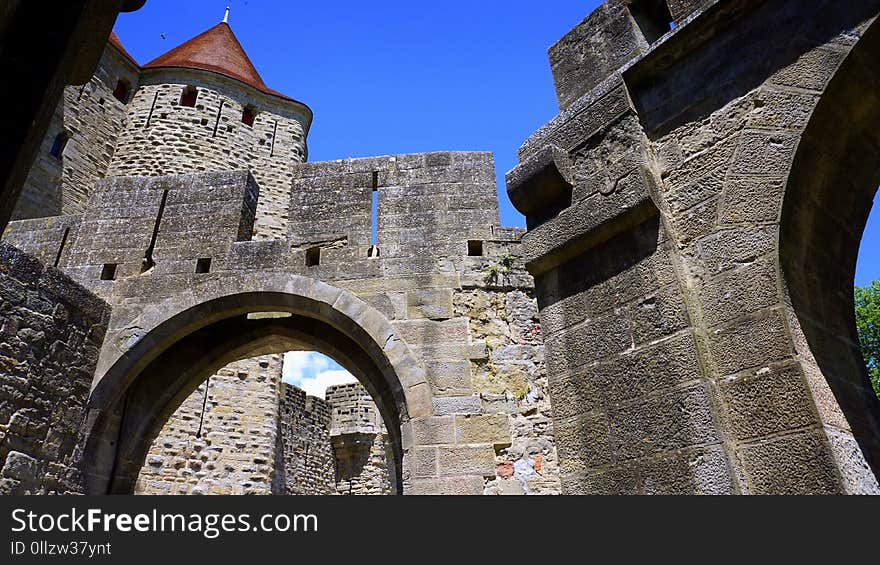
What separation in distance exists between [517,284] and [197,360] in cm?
359

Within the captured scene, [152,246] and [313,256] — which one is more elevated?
[152,246]

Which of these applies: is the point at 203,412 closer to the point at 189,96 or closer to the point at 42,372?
the point at 42,372

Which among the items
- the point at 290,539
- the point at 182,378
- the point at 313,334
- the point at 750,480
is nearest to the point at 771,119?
the point at 750,480

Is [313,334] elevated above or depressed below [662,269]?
above

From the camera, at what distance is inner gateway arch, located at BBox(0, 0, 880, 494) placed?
5.69ft

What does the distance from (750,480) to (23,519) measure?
3027mm

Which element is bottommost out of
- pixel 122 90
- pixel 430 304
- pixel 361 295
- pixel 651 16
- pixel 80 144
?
pixel 651 16

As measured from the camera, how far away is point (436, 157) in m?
6.20

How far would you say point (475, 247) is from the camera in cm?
566

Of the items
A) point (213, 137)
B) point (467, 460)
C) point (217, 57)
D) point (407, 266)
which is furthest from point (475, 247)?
point (217, 57)

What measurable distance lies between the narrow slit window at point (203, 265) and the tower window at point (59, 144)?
6.85 m

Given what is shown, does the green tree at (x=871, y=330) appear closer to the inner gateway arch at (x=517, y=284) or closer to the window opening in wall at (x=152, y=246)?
the inner gateway arch at (x=517, y=284)

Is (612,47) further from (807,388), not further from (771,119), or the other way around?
(807,388)

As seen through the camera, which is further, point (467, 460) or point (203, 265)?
point (203, 265)
